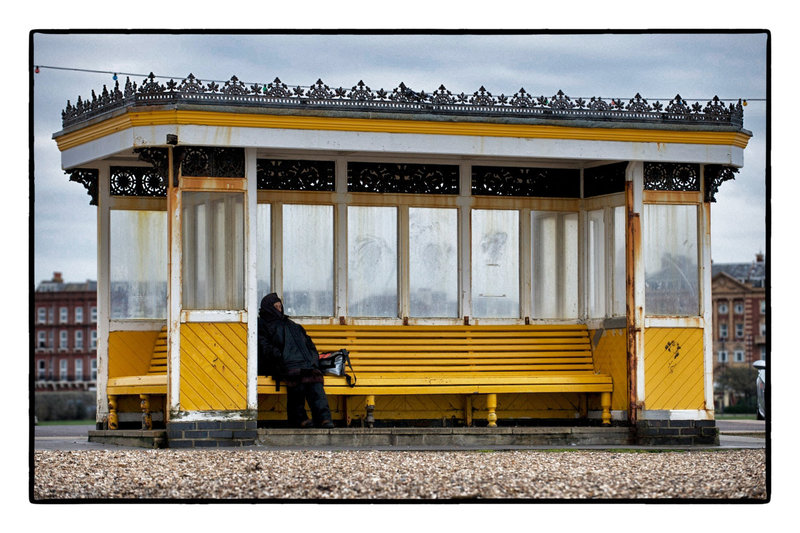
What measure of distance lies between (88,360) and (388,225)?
8923 cm

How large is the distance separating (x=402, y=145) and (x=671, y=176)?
3.46 m

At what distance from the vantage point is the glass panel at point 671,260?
66.3ft

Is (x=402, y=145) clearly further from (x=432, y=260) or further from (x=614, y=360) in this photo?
(x=614, y=360)

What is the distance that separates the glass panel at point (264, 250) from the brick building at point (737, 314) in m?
91.2

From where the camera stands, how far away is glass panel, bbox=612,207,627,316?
20750mm

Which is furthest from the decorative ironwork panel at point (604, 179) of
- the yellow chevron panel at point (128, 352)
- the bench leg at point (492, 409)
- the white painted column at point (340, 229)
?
the yellow chevron panel at point (128, 352)

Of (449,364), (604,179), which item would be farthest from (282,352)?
(604,179)

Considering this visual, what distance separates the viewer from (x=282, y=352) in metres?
19.4

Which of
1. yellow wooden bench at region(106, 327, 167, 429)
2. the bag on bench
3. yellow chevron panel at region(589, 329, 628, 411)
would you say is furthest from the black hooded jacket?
yellow chevron panel at region(589, 329, 628, 411)

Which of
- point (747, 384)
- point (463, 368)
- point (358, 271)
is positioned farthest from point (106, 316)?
point (747, 384)

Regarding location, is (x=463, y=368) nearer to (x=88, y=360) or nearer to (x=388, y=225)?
(x=388, y=225)

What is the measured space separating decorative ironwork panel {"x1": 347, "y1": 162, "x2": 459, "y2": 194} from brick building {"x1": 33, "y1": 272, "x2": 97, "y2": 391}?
78713 mm

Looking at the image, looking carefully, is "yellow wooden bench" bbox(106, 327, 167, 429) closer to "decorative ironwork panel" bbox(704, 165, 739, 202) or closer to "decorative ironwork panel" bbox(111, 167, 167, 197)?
"decorative ironwork panel" bbox(111, 167, 167, 197)

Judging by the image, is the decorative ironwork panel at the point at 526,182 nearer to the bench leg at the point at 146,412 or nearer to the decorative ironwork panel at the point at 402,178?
the decorative ironwork panel at the point at 402,178
